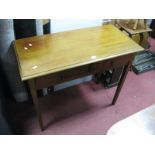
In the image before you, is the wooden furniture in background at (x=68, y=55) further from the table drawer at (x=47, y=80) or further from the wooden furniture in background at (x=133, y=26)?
the wooden furniture in background at (x=133, y=26)

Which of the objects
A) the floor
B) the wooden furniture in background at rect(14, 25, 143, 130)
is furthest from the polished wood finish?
the floor

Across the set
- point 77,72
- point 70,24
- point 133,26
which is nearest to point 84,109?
point 77,72

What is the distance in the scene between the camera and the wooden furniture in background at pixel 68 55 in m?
1.05

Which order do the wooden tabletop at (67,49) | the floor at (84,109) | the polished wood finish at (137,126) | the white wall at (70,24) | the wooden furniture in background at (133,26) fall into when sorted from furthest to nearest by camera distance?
1. the wooden furniture in background at (133,26)
2. the floor at (84,109)
3. the white wall at (70,24)
4. the wooden tabletop at (67,49)
5. the polished wood finish at (137,126)

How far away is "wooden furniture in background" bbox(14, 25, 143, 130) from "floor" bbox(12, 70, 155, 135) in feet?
1.40

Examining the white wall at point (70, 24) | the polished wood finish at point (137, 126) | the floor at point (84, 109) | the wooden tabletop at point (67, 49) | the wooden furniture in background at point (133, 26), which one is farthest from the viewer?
the wooden furniture in background at point (133, 26)

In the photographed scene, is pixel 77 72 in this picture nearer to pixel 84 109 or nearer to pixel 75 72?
pixel 75 72

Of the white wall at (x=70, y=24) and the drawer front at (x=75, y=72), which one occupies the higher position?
the white wall at (x=70, y=24)

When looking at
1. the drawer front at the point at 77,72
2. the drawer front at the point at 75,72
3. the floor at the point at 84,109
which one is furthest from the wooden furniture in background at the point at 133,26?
the drawer front at the point at 75,72

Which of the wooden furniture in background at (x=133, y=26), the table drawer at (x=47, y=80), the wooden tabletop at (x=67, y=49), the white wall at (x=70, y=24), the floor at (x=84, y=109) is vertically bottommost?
the floor at (x=84, y=109)

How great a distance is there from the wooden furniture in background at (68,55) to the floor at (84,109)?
0.43 metres

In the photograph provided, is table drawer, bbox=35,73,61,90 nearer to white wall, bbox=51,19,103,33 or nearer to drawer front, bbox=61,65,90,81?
drawer front, bbox=61,65,90,81

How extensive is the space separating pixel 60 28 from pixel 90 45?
0.35m

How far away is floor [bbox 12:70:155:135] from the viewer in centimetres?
153
